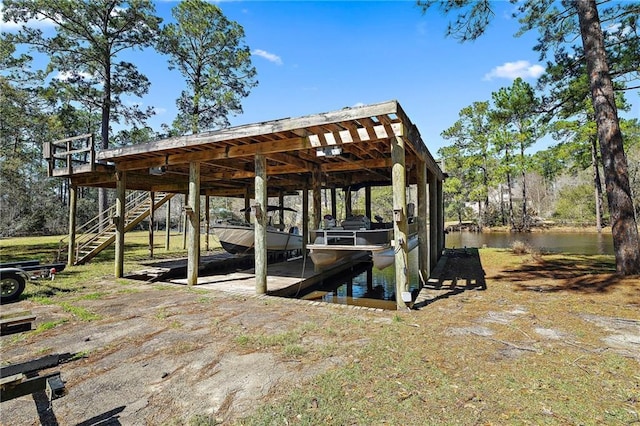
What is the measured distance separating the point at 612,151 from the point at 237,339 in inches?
385

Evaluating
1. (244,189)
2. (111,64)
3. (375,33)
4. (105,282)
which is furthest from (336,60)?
(111,64)

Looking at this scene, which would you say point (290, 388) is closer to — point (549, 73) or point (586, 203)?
point (549, 73)

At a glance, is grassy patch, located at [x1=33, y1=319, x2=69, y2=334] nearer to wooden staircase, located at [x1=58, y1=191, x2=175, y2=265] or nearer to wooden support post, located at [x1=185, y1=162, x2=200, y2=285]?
wooden support post, located at [x1=185, y1=162, x2=200, y2=285]

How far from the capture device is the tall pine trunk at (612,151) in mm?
7176

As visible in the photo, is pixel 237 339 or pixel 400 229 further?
pixel 400 229

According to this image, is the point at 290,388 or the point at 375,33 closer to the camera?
the point at 290,388

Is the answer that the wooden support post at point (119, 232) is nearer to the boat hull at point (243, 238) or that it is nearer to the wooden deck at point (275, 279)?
the wooden deck at point (275, 279)

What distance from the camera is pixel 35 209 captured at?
1056 inches

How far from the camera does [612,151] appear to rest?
7484 mm

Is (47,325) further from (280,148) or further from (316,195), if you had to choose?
(316,195)

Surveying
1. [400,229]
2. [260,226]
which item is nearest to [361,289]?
[260,226]

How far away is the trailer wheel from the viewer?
6.27m

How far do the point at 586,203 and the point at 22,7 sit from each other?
48259 millimetres

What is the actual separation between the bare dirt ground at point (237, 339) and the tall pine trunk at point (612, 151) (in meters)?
1.31
